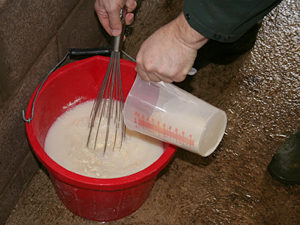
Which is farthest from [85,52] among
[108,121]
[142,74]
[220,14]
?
[220,14]

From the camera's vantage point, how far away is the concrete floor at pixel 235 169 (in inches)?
53.0

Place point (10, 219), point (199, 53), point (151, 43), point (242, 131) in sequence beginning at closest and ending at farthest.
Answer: point (151, 43), point (10, 219), point (242, 131), point (199, 53)

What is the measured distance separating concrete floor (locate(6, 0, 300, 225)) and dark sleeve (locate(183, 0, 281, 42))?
701mm

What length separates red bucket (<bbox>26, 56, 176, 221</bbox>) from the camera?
102cm

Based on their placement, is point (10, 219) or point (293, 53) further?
point (293, 53)

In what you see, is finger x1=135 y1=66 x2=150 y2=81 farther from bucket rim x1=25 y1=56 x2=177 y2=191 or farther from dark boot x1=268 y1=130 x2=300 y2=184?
dark boot x1=268 y1=130 x2=300 y2=184

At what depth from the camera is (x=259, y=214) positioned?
138 cm

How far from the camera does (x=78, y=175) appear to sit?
101cm

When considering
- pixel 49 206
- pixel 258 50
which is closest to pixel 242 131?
pixel 258 50

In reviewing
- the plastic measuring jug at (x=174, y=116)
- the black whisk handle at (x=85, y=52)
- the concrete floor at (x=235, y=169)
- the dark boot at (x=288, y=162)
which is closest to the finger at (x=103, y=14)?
the black whisk handle at (x=85, y=52)

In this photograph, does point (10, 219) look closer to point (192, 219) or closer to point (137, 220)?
point (137, 220)

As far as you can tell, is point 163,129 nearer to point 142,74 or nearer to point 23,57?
point 142,74

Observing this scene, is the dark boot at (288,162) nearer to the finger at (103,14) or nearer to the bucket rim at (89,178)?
the bucket rim at (89,178)

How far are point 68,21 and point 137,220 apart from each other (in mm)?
719
